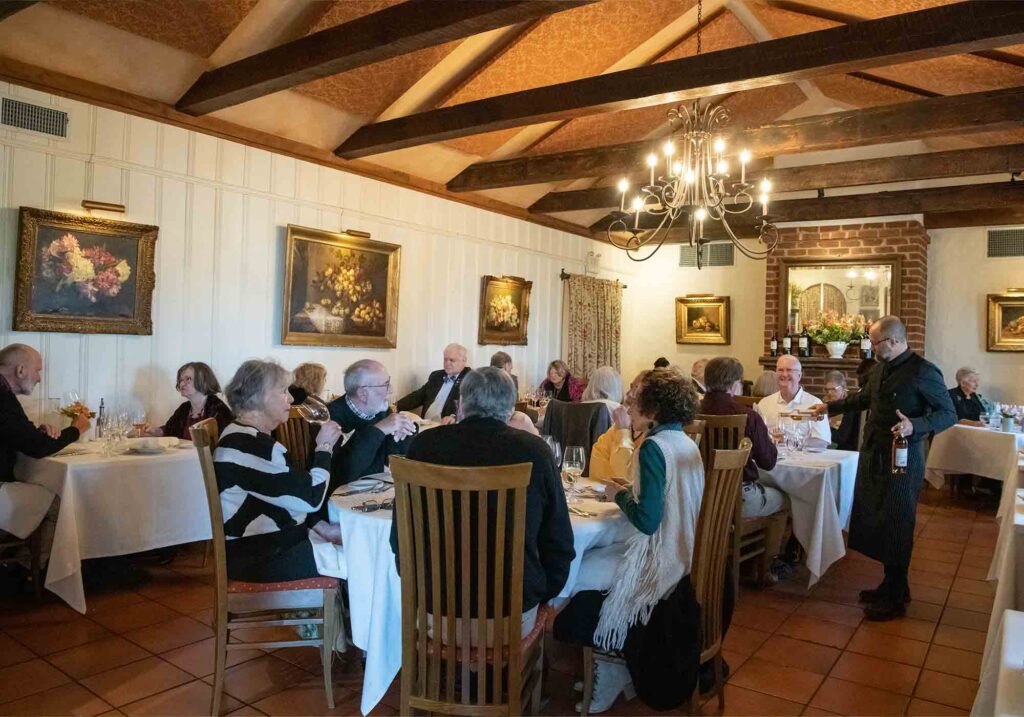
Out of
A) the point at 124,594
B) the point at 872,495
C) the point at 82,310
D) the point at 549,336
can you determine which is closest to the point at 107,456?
the point at 124,594

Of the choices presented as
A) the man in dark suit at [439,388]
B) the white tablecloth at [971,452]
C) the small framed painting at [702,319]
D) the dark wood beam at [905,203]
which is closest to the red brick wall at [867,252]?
the dark wood beam at [905,203]

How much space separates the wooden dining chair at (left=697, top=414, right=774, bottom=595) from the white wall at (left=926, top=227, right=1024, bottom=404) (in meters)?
5.92

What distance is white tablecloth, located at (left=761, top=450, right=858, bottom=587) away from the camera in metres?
4.10

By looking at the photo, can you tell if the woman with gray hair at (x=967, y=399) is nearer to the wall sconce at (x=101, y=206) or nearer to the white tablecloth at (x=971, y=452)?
the white tablecloth at (x=971, y=452)

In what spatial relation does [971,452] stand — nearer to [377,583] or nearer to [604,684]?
[604,684]

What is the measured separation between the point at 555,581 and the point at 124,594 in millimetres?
2856

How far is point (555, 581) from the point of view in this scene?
7.55 ft

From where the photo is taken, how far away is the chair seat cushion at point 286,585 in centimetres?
265

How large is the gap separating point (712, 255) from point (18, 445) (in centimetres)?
858

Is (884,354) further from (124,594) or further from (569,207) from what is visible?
(569,207)

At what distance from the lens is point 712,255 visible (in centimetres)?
1001

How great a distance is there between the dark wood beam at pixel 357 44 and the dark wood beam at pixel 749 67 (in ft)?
3.95

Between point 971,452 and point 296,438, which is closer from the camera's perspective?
point 296,438

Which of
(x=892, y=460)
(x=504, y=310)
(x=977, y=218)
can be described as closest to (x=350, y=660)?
(x=892, y=460)
